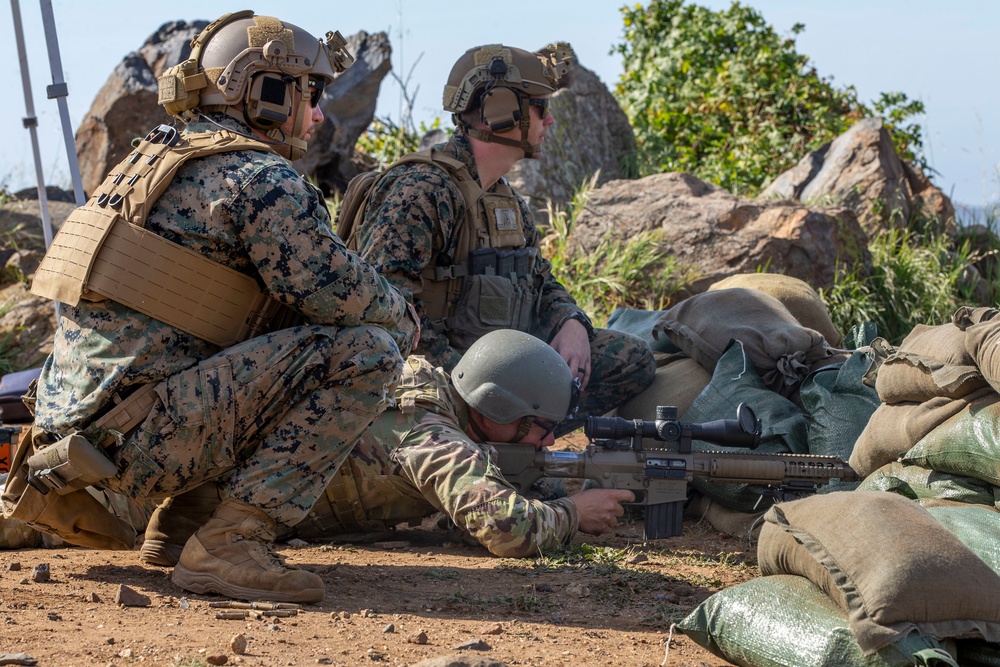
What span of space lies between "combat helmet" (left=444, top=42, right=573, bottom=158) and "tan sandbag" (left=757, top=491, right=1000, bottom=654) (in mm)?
2899

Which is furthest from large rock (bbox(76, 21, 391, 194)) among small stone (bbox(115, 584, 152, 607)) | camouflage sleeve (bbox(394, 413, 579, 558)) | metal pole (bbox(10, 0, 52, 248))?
small stone (bbox(115, 584, 152, 607))

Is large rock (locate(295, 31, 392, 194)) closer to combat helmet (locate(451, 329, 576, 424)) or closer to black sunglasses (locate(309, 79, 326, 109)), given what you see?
combat helmet (locate(451, 329, 576, 424))

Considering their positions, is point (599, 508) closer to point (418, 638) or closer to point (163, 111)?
point (418, 638)

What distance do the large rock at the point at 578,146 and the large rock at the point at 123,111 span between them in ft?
9.64

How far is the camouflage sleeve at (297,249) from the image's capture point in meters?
3.34

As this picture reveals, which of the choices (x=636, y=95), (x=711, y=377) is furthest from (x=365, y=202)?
(x=636, y=95)

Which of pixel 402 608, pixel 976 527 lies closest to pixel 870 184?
pixel 976 527

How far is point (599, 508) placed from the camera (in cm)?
446

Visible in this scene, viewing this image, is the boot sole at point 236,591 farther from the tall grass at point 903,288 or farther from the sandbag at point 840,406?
the tall grass at point 903,288

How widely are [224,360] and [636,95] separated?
974cm

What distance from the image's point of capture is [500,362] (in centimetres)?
442

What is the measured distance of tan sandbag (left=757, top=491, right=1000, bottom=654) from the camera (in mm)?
2785

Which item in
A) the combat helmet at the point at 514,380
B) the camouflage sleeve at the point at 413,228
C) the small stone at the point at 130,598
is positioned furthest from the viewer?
the camouflage sleeve at the point at 413,228

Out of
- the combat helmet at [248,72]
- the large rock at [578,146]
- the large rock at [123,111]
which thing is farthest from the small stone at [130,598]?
the large rock at [123,111]
